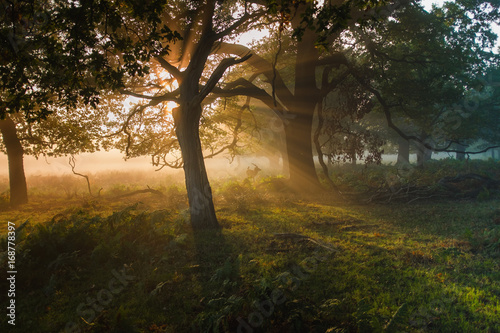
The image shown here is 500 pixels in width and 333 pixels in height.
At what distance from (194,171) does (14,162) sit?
12.5 meters

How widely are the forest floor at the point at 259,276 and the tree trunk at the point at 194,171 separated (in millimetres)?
582

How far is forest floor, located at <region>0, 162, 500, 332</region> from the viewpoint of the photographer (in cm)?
391

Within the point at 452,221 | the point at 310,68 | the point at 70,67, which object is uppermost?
the point at 310,68

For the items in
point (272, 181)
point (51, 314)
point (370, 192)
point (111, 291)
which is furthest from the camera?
point (272, 181)

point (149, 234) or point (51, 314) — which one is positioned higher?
point (149, 234)

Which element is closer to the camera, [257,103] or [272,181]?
[272,181]

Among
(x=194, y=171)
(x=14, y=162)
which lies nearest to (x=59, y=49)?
(x=194, y=171)

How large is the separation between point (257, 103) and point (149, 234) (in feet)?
81.2

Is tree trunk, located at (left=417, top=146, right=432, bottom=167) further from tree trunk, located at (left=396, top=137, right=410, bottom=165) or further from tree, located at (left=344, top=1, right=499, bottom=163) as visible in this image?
tree, located at (left=344, top=1, right=499, bottom=163)

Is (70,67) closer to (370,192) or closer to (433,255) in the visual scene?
(433,255)

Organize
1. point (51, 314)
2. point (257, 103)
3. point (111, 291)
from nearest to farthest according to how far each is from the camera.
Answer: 1. point (51, 314)
2. point (111, 291)
3. point (257, 103)

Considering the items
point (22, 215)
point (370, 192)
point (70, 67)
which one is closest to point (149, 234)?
point (70, 67)

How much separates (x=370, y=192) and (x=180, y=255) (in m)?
11.5

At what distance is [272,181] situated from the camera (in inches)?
679
